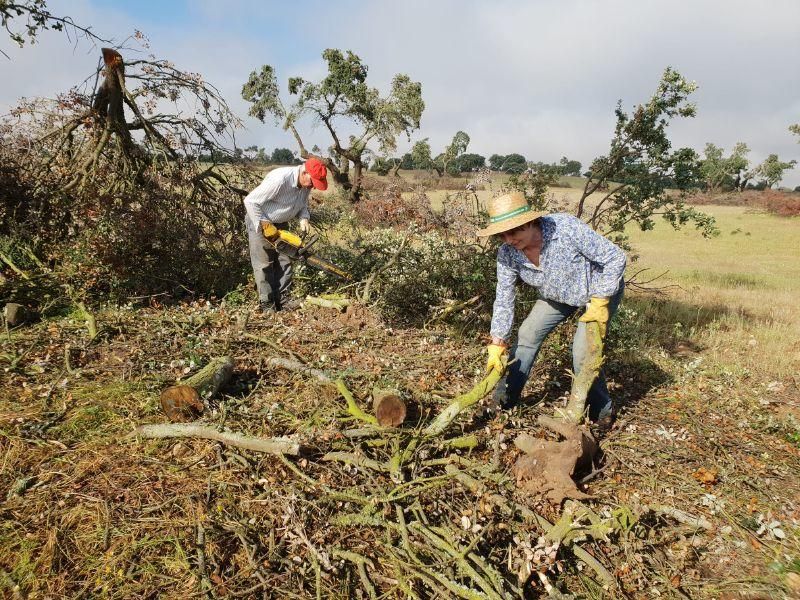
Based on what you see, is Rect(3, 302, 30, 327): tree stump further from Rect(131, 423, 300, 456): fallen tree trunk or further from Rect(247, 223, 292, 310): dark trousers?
Rect(131, 423, 300, 456): fallen tree trunk

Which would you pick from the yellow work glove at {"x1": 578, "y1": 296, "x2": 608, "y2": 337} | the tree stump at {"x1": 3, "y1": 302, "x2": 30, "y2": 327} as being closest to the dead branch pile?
the tree stump at {"x1": 3, "y1": 302, "x2": 30, "y2": 327}

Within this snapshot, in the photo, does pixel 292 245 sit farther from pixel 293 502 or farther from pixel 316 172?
pixel 293 502

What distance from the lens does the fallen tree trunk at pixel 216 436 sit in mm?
2965

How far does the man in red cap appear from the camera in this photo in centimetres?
529

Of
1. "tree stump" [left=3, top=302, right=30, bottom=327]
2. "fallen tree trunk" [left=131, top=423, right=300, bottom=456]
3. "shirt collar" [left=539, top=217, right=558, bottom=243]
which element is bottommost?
"fallen tree trunk" [left=131, top=423, right=300, bottom=456]

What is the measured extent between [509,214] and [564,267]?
533mm

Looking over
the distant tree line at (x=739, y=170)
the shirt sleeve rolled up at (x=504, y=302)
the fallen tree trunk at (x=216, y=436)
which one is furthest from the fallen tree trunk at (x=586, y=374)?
the distant tree line at (x=739, y=170)

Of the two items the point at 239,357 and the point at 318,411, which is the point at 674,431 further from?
the point at 239,357

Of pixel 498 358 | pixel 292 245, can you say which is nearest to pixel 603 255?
pixel 498 358

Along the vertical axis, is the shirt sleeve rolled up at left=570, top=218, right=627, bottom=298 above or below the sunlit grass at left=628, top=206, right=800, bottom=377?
above

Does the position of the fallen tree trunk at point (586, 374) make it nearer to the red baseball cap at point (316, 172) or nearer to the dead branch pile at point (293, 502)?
the dead branch pile at point (293, 502)

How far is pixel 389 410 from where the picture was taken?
3.25 meters

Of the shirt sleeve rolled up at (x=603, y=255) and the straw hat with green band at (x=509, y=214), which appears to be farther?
the shirt sleeve rolled up at (x=603, y=255)

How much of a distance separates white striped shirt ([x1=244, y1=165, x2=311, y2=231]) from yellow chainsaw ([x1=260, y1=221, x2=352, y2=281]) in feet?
0.40
